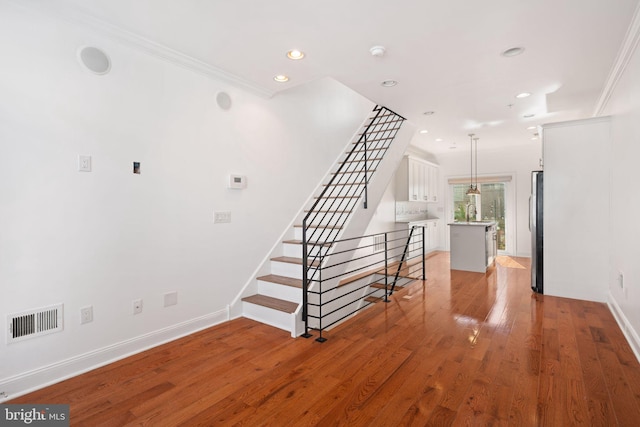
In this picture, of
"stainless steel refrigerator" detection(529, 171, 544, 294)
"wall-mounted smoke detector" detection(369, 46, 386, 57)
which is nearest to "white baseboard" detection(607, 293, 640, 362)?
"stainless steel refrigerator" detection(529, 171, 544, 294)

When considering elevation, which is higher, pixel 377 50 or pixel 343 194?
pixel 377 50

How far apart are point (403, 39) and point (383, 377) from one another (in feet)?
8.93

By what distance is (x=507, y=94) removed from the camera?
13.2ft

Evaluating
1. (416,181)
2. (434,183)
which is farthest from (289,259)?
(434,183)

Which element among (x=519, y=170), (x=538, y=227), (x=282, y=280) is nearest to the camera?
(x=282, y=280)

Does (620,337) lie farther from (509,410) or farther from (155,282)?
(155,282)

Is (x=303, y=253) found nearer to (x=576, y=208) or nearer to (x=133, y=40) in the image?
(x=133, y=40)

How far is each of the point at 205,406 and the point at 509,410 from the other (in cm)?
187

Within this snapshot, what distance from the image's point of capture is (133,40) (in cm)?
261

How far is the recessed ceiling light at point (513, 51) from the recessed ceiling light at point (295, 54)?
189cm

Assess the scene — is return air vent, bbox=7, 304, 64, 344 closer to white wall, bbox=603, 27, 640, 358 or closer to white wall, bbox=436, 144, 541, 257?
white wall, bbox=603, 27, 640, 358

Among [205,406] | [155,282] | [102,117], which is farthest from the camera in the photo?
[155,282]

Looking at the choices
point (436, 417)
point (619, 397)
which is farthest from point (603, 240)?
point (436, 417)

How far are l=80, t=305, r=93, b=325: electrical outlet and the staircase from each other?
4.80 ft
